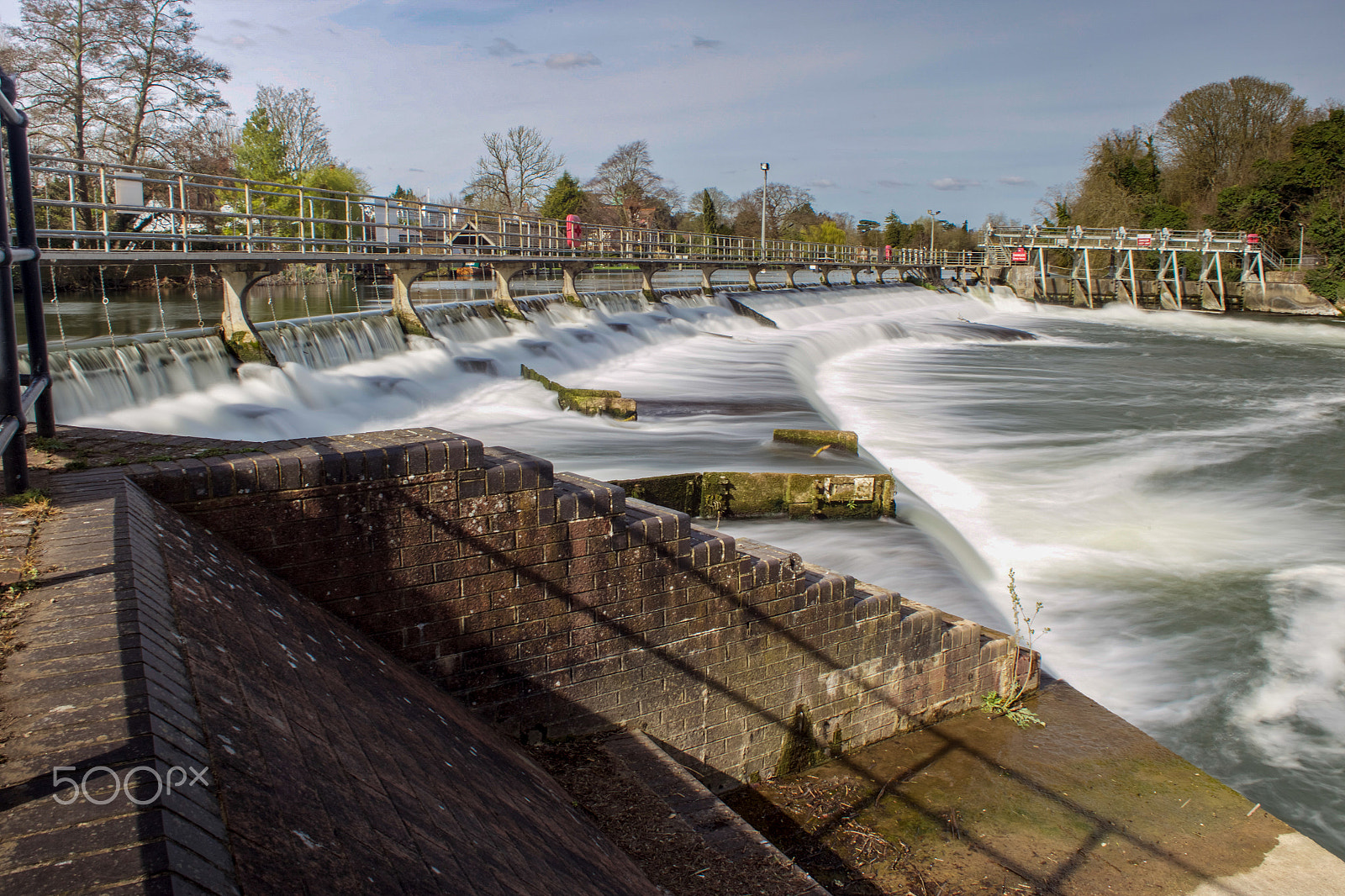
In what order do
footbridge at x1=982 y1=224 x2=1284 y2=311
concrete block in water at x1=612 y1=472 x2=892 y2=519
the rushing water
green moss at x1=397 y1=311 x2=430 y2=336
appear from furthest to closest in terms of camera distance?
footbridge at x1=982 y1=224 x2=1284 y2=311
green moss at x1=397 y1=311 x2=430 y2=336
concrete block in water at x1=612 y1=472 x2=892 y2=519
the rushing water

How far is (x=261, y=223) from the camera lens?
28.8 meters

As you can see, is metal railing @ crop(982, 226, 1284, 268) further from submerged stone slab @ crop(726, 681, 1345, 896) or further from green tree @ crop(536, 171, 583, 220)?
submerged stone slab @ crop(726, 681, 1345, 896)

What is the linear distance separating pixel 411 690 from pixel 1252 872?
4750mm

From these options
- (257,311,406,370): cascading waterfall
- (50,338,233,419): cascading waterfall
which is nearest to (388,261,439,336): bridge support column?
(257,311,406,370): cascading waterfall

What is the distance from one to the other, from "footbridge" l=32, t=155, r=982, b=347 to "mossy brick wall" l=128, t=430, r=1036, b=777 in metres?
3.44

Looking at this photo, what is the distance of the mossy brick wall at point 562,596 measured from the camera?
4383mm

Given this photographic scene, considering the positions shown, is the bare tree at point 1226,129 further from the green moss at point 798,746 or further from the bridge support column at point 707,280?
the green moss at point 798,746

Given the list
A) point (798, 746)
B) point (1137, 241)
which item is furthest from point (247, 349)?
point (1137, 241)

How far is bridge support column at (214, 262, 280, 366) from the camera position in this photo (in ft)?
41.2

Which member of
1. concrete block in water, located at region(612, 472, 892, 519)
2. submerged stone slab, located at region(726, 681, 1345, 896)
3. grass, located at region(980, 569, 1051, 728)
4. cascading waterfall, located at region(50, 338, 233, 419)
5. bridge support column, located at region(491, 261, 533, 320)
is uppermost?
bridge support column, located at region(491, 261, 533, 320)

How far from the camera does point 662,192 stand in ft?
267

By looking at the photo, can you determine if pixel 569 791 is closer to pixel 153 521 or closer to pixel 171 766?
pixel 153 521

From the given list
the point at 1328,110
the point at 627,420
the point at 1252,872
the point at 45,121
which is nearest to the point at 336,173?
the point at 45,121

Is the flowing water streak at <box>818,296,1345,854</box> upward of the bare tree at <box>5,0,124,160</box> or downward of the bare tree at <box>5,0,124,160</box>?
downward
